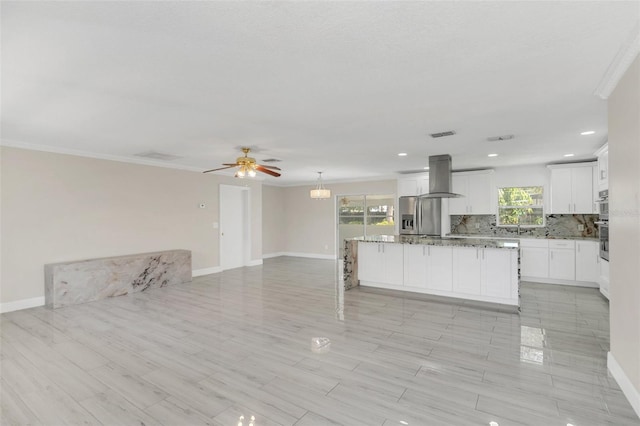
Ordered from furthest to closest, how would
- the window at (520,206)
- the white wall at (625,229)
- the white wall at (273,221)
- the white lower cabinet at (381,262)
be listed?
the white wall at (273,221), the window at (520,206), the white lower cabinet at (381,262), the white wall at (625,229)

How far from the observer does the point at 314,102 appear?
3.14 m

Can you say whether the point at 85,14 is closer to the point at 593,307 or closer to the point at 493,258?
the point at 493,258

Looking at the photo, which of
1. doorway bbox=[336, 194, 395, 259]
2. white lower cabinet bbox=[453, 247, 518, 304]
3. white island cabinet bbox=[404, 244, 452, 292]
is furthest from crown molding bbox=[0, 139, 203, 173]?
white lower cabinet bbox=[453, 247, 518, 304]

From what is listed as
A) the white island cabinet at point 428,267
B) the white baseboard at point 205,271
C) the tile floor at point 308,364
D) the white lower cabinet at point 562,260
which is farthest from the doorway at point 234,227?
the white lower cabinet at point 562,260

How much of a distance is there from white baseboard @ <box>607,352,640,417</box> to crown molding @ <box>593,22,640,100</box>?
7.56 ft

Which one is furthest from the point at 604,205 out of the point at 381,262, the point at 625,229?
the point at 381,262

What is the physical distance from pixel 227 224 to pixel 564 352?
7005 millimetres

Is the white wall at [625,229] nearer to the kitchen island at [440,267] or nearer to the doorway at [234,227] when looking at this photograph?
the kitchen island at [440,267]

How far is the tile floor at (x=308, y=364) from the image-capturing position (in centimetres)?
224

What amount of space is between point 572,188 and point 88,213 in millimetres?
9236

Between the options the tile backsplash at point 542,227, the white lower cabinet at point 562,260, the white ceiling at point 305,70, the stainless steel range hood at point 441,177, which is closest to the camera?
the white ceiling at point 305,70

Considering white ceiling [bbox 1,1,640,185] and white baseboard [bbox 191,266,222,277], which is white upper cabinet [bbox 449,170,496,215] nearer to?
white ceiling [bbox 1,1,640,185]

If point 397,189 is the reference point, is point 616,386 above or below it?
below

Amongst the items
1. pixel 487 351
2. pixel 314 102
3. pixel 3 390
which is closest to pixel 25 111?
pixel 3 390
